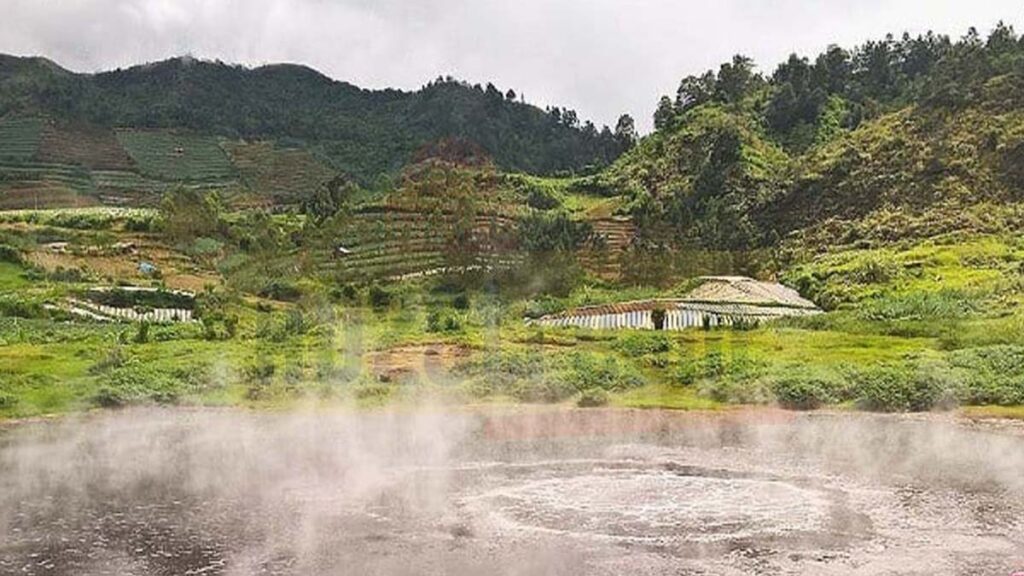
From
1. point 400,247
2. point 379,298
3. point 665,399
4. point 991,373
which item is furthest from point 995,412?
point 400,247

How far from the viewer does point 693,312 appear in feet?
176

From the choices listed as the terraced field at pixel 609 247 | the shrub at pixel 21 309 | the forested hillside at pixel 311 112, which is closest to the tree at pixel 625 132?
the forested hillside at pixel 311 112

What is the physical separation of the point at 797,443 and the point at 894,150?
59516 millimetres

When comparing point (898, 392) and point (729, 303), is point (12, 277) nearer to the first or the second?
point (729, 303)

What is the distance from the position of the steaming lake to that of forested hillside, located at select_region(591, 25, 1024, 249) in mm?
47311

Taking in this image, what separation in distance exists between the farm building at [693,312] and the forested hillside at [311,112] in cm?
6085

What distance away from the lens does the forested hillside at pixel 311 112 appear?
114 metres

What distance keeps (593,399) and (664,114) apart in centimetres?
8582

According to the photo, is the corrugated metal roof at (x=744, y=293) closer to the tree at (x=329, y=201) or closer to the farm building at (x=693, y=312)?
the farm building at (x=693, y=312)

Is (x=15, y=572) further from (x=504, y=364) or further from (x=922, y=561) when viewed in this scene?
(x=504, y=364)

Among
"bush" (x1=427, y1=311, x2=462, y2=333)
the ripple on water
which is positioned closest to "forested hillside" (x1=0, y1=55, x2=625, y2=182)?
"bush" (x1=427, y1=311, x2=462, y2=333)

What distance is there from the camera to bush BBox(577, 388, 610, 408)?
35.7 metres

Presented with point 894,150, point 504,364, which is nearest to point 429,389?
point 504,364

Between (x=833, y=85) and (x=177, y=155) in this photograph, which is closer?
(x=177, y=155)
